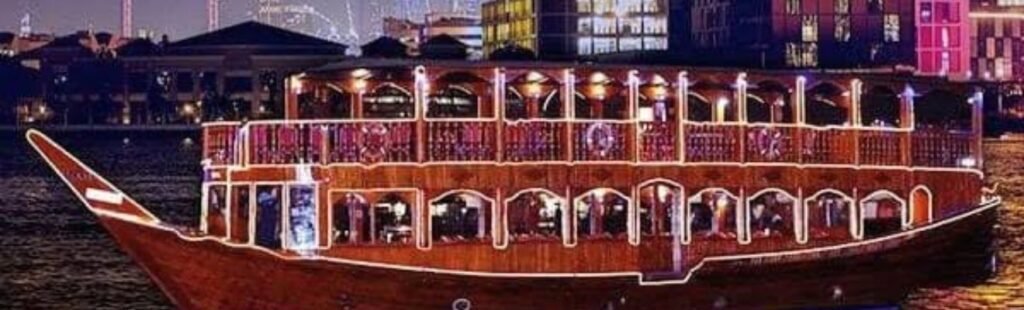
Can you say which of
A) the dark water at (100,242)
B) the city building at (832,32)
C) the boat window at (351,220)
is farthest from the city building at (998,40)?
the boat window at (351,220)

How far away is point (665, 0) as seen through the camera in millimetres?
163375

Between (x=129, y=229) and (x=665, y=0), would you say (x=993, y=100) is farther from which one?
(x=129, y=229)

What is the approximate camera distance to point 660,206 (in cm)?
2658

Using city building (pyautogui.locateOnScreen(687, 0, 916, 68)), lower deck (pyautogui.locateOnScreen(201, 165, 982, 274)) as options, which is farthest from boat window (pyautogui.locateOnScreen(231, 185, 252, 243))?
city building (pyautogui.locateOnScreen(687, 0, 916, 68))

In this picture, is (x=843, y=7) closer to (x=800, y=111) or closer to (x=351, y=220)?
(x=800, y=111)

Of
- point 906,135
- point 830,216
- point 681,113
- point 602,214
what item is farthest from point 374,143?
point 906,135

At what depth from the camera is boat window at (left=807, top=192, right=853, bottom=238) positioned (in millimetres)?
27828

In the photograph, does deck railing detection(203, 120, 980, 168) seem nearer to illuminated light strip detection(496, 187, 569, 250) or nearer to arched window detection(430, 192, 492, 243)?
illuminated light strip detection(496, 187, 569, 250)

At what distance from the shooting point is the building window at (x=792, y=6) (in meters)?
139

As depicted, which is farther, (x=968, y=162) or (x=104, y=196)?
(x=968, y=162)

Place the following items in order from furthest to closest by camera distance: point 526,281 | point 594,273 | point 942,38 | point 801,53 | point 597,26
Answer: point 597,26, point 942,38, point 801,53, point 594,273, point 526,281

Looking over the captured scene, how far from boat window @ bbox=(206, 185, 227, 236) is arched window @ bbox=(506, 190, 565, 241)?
3.82 m

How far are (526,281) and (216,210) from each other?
4.19 metres

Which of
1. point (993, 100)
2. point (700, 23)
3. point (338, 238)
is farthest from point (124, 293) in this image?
point (993, 100)
